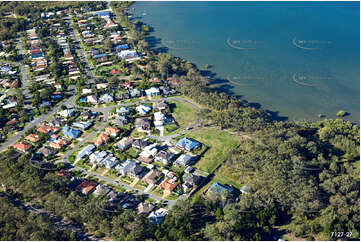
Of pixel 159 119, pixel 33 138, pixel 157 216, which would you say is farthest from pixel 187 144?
pixel 33 138

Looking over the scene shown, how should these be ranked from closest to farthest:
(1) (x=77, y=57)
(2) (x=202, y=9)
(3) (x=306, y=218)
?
(3) (x=306, y=218), (1) (x=77, y=57), (2) (x=202, y=9)

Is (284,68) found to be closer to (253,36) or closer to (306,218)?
(253,36)

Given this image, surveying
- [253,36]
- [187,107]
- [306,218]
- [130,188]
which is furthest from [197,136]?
[253,36]

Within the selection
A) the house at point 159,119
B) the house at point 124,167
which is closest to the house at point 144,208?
the house at point 124,167

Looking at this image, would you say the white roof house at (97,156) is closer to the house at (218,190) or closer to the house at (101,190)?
the house at (101,190)

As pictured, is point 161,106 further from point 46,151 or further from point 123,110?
point 46,151

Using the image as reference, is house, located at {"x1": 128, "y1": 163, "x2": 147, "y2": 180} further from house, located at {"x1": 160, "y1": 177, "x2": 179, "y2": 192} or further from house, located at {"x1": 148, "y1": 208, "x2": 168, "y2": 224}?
house, located at {"x1": 148, "y1": 208, "x2": 168, "y2": 224}
